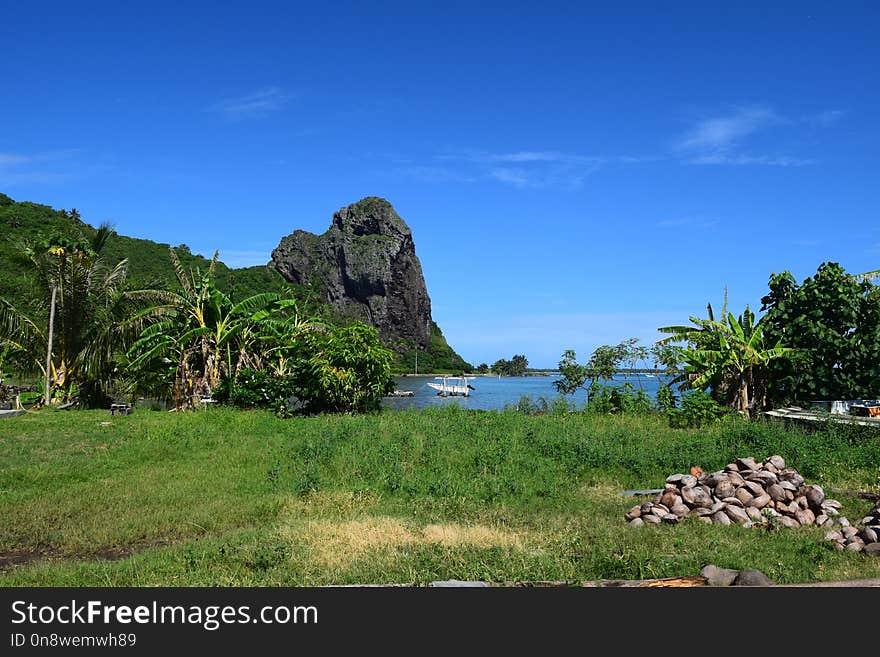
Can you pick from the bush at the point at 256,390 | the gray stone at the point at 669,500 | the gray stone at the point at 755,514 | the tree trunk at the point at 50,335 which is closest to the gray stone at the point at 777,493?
the gray stone at the point at 755,514

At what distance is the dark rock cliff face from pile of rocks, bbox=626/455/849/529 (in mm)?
133053

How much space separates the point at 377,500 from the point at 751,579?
486cm

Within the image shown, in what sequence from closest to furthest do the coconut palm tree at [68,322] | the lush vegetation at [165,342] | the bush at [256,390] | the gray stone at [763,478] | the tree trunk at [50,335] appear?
the gray stone at [763,478] < the lush vegetation at [165,342] < the bush at [256,390] < the tree trunk at [50,335] < the coconut palm tree at [68,322]

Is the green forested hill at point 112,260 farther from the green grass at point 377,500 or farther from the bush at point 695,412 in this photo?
the bush at point 695,412

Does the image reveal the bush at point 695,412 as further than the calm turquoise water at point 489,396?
No

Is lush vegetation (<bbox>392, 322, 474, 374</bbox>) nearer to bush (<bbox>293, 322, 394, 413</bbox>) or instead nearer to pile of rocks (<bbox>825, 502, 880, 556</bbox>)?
bush (<bbox>293, 322, 394, 413</bbox>)

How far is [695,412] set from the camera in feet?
48.9

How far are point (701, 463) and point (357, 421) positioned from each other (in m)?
7.30

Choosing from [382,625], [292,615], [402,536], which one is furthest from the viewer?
[402,536]

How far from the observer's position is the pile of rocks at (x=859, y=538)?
6339mm

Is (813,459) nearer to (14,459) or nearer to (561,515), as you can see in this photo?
(561,515)

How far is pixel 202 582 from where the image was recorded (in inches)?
210

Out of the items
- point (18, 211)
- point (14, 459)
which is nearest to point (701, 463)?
point (14, 459)

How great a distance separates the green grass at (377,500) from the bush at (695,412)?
0.80m
